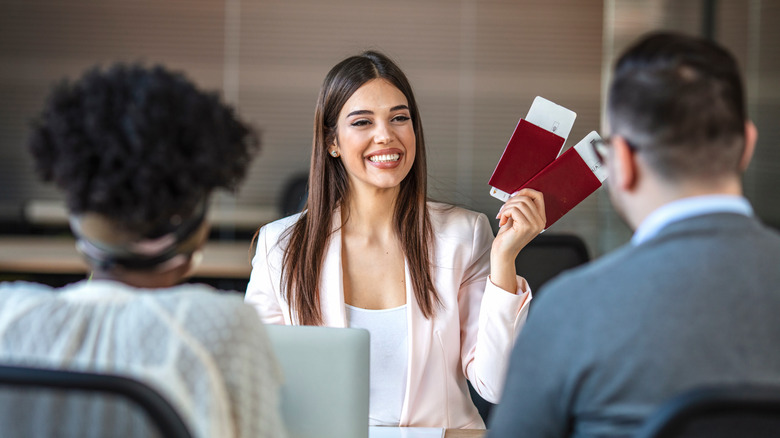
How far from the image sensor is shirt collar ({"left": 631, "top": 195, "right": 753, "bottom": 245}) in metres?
0.92

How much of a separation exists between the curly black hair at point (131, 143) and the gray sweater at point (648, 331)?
435 millimetres

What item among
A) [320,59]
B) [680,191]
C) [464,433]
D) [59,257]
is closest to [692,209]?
[680,191]

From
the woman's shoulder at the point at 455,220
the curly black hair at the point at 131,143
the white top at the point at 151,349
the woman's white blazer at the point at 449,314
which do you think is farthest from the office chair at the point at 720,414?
the woman's shoulder at the point at 455,220

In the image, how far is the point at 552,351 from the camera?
2.93 feet

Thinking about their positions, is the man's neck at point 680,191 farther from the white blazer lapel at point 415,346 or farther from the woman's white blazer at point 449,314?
the white blazer lapel at point 415,346

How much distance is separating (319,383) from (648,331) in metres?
0.58

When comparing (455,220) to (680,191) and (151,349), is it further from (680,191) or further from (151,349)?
(151,349)

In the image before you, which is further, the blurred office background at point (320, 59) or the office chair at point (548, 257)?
the blurred office background at point (320, 59)

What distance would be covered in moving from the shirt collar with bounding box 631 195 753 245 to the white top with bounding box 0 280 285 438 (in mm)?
469

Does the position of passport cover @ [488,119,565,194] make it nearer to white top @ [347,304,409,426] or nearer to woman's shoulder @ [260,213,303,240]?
white top @ [347,304,409,426]

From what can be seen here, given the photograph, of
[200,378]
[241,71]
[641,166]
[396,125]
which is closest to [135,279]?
[200,378]

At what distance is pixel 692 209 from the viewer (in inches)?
36.4

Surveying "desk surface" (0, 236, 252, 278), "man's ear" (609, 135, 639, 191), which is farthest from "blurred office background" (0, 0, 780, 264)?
"man's ear" (609, 135, 639, 191)

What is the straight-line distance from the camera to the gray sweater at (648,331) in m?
0.85
